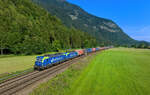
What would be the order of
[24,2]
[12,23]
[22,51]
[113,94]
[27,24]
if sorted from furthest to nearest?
1. [24,2]
2. [27,24]
3. [12,23]
4. [22,51]
5. [113,94]

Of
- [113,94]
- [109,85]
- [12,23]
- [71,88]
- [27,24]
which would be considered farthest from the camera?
[27,24]

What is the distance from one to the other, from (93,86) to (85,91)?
5.90 feet

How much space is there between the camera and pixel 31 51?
53562 mm

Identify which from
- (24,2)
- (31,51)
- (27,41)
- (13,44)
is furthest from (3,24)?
(24,2)

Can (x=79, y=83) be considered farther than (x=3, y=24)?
No

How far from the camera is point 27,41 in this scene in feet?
174

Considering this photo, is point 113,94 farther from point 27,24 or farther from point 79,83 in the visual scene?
point 27,24

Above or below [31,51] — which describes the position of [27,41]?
above

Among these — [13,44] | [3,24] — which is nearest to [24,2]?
[3,24]

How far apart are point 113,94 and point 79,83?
4840 millimetres

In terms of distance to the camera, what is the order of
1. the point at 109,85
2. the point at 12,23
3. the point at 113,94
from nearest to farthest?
the point at 113,94 < the point at 109,85 < the point at 12,23

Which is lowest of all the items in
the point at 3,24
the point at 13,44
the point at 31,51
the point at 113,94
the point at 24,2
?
the point at 113,94

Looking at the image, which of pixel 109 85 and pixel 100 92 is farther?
pixel 109 85

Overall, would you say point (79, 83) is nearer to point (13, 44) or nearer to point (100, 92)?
point (100, 92)
